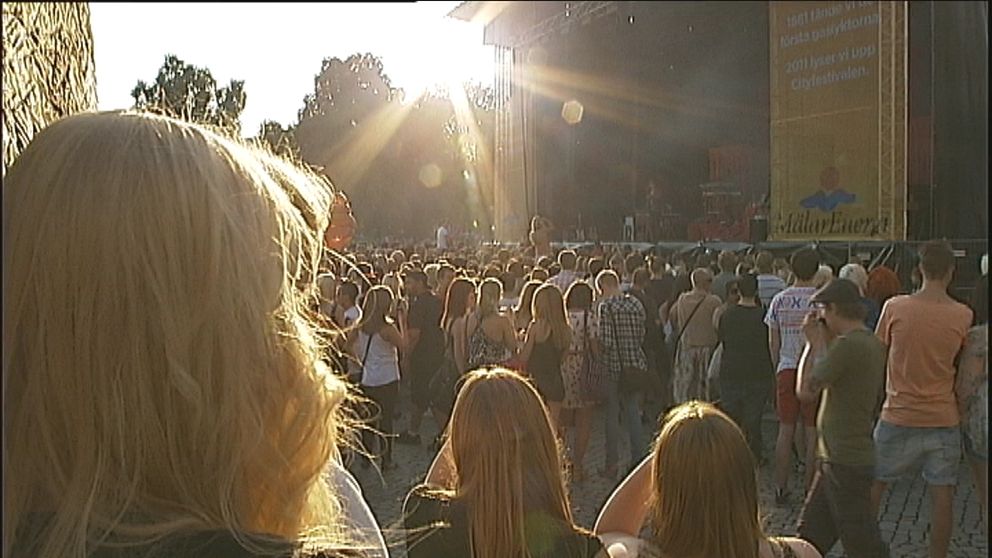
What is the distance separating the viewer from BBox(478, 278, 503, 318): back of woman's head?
6.68m

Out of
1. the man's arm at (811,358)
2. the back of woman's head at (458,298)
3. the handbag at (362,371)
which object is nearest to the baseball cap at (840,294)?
the man's arm at (811,358)

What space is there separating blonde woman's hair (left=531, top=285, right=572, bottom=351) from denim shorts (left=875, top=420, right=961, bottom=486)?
218 cm

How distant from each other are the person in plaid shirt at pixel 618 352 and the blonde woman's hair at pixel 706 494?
4703 millimetres

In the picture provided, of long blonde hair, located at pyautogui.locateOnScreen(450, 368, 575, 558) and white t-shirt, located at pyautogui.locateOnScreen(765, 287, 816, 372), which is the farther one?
white t-shirt, located at pyautogui.locateOnScreen(765, 287, 816, 372)

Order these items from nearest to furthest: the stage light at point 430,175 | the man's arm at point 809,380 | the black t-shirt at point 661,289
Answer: the man's arm at point 809,380 → the black t-shirt at point 661,289 → the stage light at point 430,175

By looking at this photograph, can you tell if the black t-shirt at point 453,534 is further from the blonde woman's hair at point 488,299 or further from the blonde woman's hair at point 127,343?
the blonde woman's hair at point 488,299

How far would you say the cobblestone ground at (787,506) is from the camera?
18.2 ft

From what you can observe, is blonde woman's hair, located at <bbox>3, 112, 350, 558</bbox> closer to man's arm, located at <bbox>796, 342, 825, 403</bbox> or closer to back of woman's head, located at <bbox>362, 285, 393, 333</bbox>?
man's arm, located at <bbox>796, 342, 825, 403</bbox>

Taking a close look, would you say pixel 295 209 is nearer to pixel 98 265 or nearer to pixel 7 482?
pixel 98 265

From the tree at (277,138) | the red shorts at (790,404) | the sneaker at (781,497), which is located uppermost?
the tree at (277,138)

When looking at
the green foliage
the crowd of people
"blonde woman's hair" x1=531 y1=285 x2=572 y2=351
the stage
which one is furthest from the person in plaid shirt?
the green foliage

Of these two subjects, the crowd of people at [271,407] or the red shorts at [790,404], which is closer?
the crowd of people at [271,407]

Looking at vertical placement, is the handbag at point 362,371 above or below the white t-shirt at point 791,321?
below

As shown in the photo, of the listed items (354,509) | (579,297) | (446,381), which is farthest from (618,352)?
(354,509)
